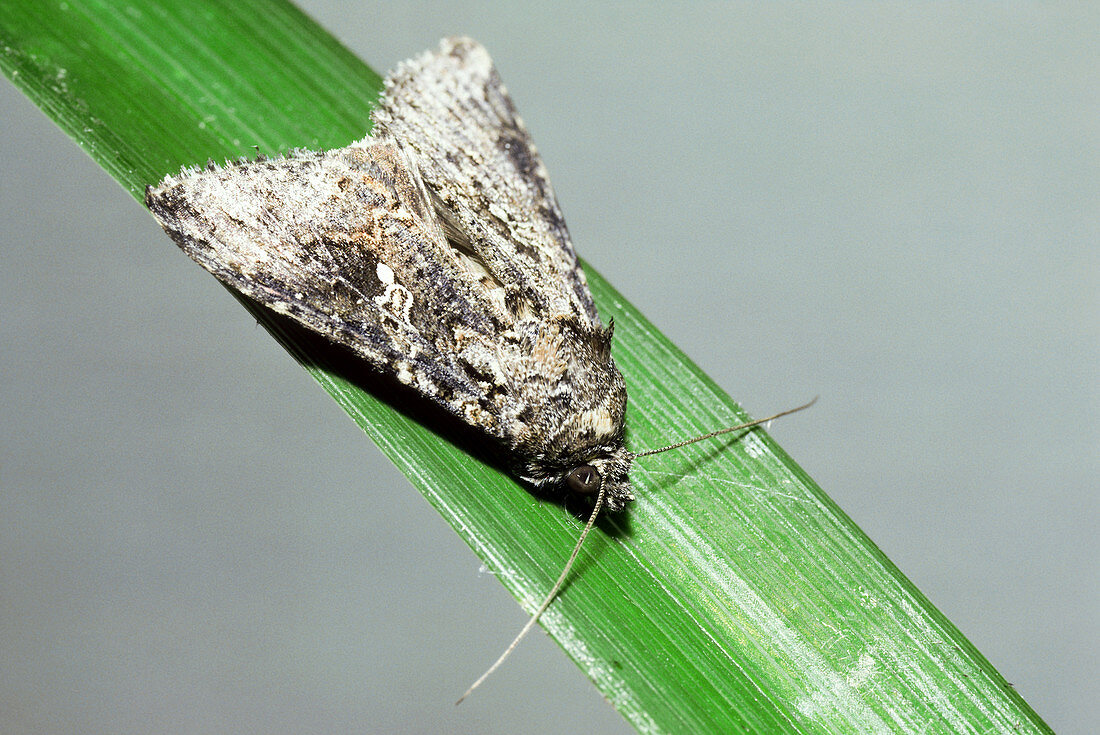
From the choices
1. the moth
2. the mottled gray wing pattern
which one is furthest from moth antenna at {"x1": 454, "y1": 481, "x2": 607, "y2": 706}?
the mottled gray wing pattern

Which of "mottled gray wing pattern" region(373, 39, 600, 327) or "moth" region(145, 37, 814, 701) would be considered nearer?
"moth" region(145, 37, 814, 701)

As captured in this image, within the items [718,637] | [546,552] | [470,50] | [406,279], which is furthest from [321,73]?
[718,637]

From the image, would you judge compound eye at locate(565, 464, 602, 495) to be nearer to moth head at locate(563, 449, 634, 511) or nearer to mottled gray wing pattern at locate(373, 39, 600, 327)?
moth head at locate(563, 449, 634, 511)

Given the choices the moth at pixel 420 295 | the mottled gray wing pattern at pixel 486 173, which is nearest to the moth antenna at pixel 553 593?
the moth at pixel 420 295

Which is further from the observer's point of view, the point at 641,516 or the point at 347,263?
the point at 641,516

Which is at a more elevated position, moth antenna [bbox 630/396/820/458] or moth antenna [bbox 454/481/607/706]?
moth antenna [bbox 630/396/820/458]

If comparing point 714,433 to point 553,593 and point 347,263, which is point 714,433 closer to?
point 553,593

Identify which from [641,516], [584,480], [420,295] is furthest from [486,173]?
[641,516]

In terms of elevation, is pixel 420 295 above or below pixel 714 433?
below
